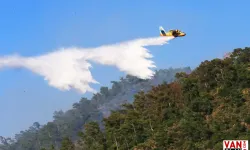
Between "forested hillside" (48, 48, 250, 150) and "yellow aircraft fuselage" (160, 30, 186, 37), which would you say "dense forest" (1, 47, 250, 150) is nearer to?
"forested hillside" (48, 48, 250, 150)

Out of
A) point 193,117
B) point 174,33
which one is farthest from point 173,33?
point 193,117

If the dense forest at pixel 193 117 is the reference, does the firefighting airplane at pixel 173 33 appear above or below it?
above

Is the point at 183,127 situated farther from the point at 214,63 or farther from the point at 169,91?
the point at 169,91

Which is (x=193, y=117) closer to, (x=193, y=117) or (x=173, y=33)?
(x=193, y=117)

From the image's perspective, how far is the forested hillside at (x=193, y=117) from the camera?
5688 centimetres

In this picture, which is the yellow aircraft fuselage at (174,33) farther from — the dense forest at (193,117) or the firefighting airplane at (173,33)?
the dense forest at (193,117)

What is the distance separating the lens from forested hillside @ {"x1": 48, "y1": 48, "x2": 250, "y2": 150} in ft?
187

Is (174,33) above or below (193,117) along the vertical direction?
above

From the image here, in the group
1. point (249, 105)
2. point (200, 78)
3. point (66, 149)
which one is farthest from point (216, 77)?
point (66, 149)

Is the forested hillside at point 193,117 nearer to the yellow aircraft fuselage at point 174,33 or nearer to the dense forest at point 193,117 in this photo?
the dense forest at point 193,117

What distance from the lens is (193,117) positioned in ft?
199

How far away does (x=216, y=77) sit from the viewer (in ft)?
246

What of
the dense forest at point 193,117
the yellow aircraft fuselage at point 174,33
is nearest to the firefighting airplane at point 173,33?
the yellow aircraft fuselage at point 174,33

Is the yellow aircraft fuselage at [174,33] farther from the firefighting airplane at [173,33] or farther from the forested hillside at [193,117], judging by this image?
the forested hillside at [193,117]
